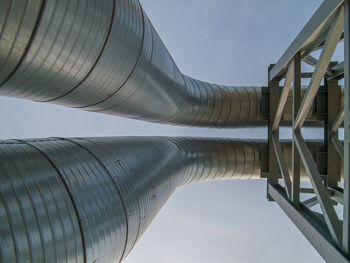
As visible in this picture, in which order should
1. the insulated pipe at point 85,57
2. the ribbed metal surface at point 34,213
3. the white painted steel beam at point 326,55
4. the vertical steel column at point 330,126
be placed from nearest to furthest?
the ribbed metal surface at point 34,213 → the insulated pipe at point 85,57 → the white painted steel beam at point 326,55 → the vertical steel column at point 330,126

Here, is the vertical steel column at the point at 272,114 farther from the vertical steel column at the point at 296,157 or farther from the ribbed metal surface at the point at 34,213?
the ribbed metal surface at the point at 34,213

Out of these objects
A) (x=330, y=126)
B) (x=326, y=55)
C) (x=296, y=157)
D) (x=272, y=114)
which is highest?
(x=326, y=55)

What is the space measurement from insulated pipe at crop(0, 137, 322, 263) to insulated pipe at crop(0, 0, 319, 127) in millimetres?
675

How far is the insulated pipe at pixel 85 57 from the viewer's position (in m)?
1.76

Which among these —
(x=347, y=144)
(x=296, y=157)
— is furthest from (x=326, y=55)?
(x=296, y=157)

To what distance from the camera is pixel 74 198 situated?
2.10 meters

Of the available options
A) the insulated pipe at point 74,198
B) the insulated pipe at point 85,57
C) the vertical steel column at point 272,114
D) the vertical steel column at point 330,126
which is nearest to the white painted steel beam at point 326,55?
the vertical steel column at point 272,114

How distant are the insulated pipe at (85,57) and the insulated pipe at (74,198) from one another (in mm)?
675

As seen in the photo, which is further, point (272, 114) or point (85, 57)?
point (272, 114)

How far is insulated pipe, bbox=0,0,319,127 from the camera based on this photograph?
176 cm

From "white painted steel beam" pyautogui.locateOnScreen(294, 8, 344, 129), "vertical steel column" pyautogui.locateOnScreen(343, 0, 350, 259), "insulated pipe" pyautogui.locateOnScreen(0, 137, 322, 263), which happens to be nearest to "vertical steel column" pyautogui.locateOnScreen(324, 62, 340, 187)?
"white painted steel beam" pyautogui.locateOnScreen(294, 8, 344, 129)

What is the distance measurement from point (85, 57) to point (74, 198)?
1.48 metres

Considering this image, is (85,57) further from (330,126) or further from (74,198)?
(330,126)

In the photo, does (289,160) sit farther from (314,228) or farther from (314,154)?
(314,228)
